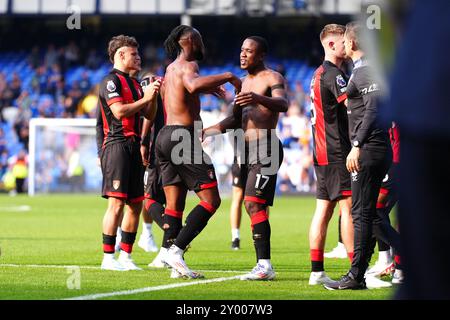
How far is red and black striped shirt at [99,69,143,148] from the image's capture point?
9594mm

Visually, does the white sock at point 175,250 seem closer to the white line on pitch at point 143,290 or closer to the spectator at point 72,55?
the white line on pitch at point 143,290

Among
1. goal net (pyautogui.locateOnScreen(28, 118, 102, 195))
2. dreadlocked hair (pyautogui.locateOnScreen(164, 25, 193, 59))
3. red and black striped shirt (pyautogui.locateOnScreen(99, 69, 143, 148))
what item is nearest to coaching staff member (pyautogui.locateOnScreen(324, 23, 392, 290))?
dreadlocked hair (pyautogui.locateOnScreen(164, 25, 193, 59))

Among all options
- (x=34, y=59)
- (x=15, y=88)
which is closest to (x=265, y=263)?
(x=15, y=88)

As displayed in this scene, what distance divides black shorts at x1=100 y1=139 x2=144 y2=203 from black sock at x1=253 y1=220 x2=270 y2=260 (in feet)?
4.87

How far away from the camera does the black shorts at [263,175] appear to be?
895cm

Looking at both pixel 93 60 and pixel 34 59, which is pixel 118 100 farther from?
pixel 34 59

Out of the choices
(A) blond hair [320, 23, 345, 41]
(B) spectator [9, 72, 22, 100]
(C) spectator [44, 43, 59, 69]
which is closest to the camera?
(A) blond hair [320, 23, 345, 41]

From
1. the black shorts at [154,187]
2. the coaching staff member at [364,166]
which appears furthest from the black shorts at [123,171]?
the coaching staff member at [364,166]

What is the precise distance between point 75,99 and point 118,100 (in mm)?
27340

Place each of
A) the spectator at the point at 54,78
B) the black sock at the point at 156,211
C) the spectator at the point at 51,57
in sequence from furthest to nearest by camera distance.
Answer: the spectator at the point at 51,57 < the spectator at the point at 54,78 < the black sock at the point at 156,211

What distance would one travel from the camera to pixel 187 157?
29.2 feet

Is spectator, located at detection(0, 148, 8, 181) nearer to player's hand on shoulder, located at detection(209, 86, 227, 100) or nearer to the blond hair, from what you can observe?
player's hand on shoulder, located at detection(209, 86, 227, 100)

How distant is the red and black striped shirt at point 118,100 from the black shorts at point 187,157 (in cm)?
72

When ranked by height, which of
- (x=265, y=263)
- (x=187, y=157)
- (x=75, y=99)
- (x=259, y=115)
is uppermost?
(x=75, y=99)
